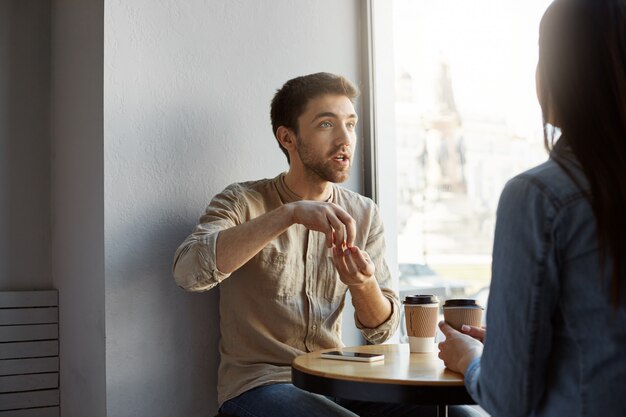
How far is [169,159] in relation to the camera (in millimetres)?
2336

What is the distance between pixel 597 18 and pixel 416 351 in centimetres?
97

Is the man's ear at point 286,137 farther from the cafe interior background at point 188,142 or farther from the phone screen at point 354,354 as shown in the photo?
the phone screen at point 354,354

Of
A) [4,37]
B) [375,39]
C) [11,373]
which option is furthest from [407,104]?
[11,373]

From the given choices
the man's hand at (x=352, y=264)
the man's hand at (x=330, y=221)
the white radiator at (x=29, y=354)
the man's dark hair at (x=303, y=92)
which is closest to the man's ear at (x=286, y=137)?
the man's dark hair at (x=303, y=92)

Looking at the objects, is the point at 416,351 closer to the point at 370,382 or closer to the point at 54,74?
the point at 370,382

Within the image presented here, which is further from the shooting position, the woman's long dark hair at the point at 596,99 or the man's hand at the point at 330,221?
the man's hand at the point at 330,221

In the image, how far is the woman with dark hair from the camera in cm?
101

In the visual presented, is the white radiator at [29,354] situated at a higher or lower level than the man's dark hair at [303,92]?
lower

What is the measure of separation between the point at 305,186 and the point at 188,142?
15.9 inches

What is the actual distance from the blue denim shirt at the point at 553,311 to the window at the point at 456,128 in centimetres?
→ 151

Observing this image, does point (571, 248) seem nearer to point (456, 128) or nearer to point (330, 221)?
point (330, 221)

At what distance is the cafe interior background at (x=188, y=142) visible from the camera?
2.26 meters

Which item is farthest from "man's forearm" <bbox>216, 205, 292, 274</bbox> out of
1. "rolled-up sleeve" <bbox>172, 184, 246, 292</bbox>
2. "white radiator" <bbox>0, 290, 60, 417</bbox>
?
"white radiator" <bbox>0, 290, 60, 417</bbox>

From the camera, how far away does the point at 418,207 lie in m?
2.89
